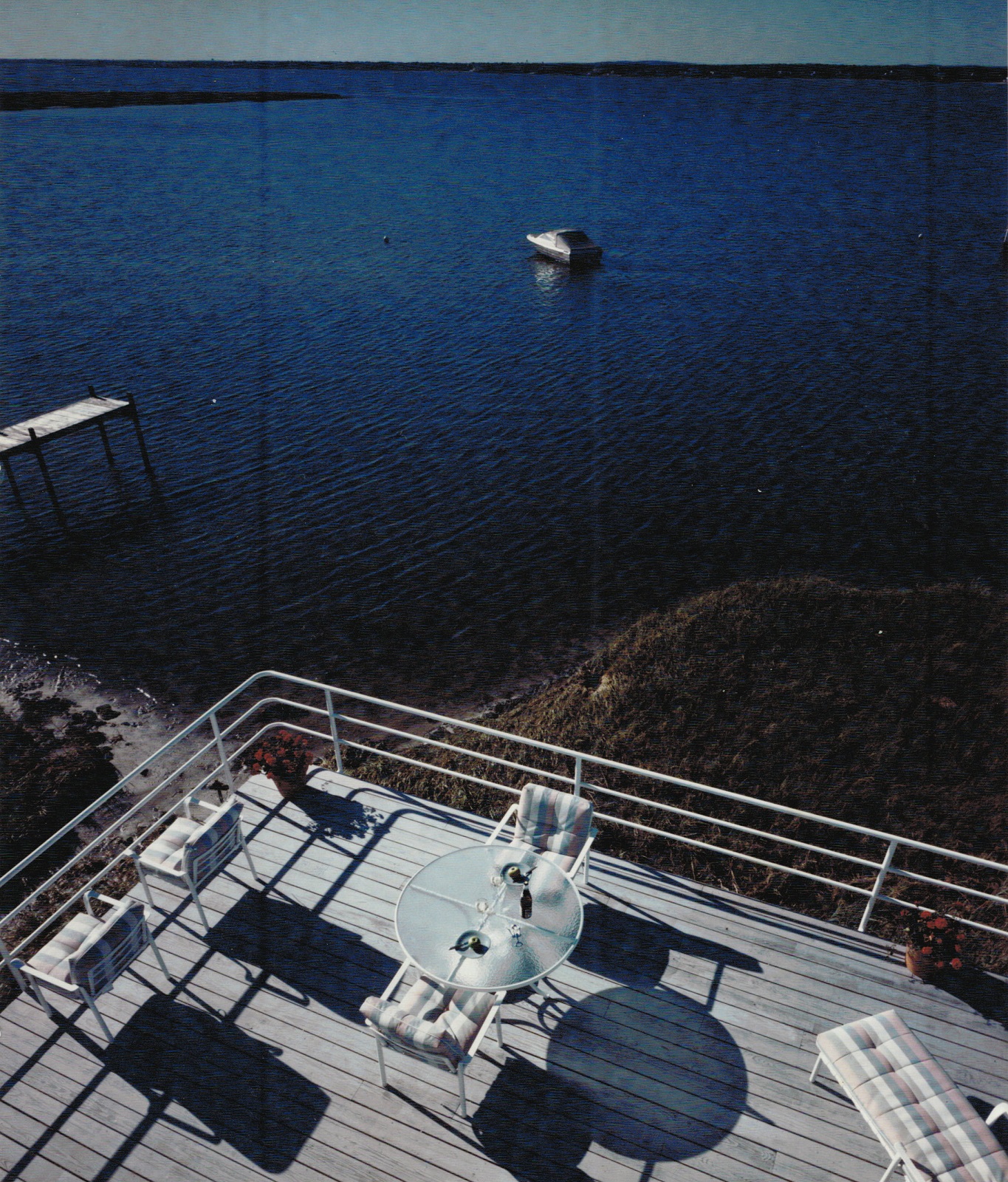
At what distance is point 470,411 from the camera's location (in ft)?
99.3

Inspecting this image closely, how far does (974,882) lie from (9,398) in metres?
33.3

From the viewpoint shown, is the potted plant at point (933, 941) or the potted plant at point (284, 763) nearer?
the potted plant at point (933, 941)

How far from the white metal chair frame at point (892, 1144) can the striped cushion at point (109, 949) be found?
5.55m

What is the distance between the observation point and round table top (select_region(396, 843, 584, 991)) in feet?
21.2

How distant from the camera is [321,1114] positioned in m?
6.31

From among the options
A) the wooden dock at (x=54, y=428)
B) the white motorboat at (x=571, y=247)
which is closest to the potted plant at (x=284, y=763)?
the wooden dock at (x=54, y=428)

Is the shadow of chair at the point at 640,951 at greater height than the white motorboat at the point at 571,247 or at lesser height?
lesser

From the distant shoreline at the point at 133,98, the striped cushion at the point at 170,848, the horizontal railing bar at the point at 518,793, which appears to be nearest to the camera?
the horizontal railing bar at the point at 518,793

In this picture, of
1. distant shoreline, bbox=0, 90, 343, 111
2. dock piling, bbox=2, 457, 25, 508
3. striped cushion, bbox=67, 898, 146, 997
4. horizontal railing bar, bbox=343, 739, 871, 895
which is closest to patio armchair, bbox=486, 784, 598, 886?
horizontal railing bar, bbox=343, 739, 871, 895

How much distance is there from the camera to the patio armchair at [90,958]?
639cm

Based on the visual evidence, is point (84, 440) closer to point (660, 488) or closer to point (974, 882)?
point (660, 488)

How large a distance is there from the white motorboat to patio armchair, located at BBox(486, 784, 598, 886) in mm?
41657

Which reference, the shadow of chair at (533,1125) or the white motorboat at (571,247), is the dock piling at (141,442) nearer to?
the shadow of chair at (533,1125)

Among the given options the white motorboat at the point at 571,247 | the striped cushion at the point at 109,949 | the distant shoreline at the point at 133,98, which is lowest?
the striped cushion at the point at 109,949
